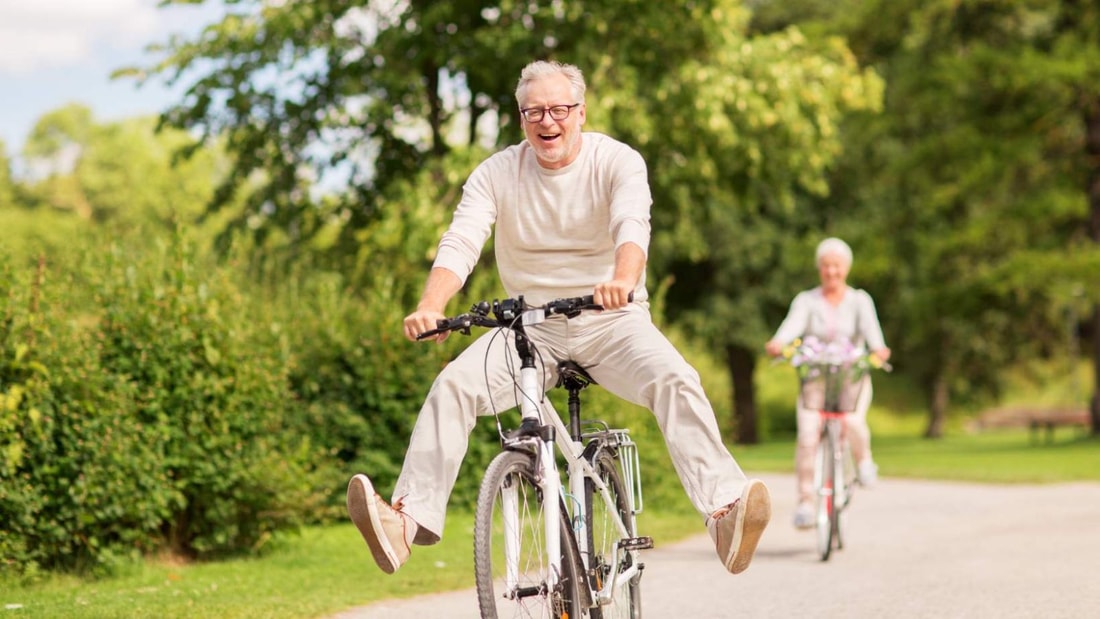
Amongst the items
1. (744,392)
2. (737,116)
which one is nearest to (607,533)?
(737,116)

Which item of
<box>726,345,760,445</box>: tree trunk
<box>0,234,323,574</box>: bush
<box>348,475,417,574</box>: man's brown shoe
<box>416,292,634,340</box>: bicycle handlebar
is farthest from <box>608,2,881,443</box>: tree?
<box>726,345,760,445</box>: tree trunk

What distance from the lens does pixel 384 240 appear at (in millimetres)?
15719

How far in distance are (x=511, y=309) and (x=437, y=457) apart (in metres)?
0.54

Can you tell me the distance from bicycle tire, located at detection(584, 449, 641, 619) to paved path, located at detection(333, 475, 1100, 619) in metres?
1.43

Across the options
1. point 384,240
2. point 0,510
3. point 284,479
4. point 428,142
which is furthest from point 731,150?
point 0,510

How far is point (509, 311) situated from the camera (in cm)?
459

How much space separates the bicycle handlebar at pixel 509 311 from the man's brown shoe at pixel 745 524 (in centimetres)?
78

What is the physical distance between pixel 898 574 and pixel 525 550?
177 inches

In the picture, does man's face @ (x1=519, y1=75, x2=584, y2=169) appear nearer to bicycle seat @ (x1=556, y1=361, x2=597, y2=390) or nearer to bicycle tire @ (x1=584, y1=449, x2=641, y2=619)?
bicycle seat @ (x1=556, y1=361, x2=597, y2=390)

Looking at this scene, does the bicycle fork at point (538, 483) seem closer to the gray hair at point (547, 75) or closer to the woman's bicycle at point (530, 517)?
the woman's bicycle at point (530, 517)

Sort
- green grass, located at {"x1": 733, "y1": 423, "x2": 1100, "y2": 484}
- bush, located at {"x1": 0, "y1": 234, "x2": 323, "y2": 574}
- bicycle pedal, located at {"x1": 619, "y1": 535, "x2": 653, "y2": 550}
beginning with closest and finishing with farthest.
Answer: bicycle pedal, located at {"x1": 619, "y1": 535, "x2": 653, "y2": 550}
bush, located at {"x1": 0, "y1": 234, "x2": 323, "y2": 574}
green grass, located at {"x1": 733, "y1": 423, "x2": 1100, "y2": 484}

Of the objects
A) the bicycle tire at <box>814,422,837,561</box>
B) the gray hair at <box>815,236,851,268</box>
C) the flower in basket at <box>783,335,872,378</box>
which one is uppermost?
the gray hair at <box>815,236,851,268</box>

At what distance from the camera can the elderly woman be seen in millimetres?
9859

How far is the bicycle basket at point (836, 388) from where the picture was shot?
979cm
